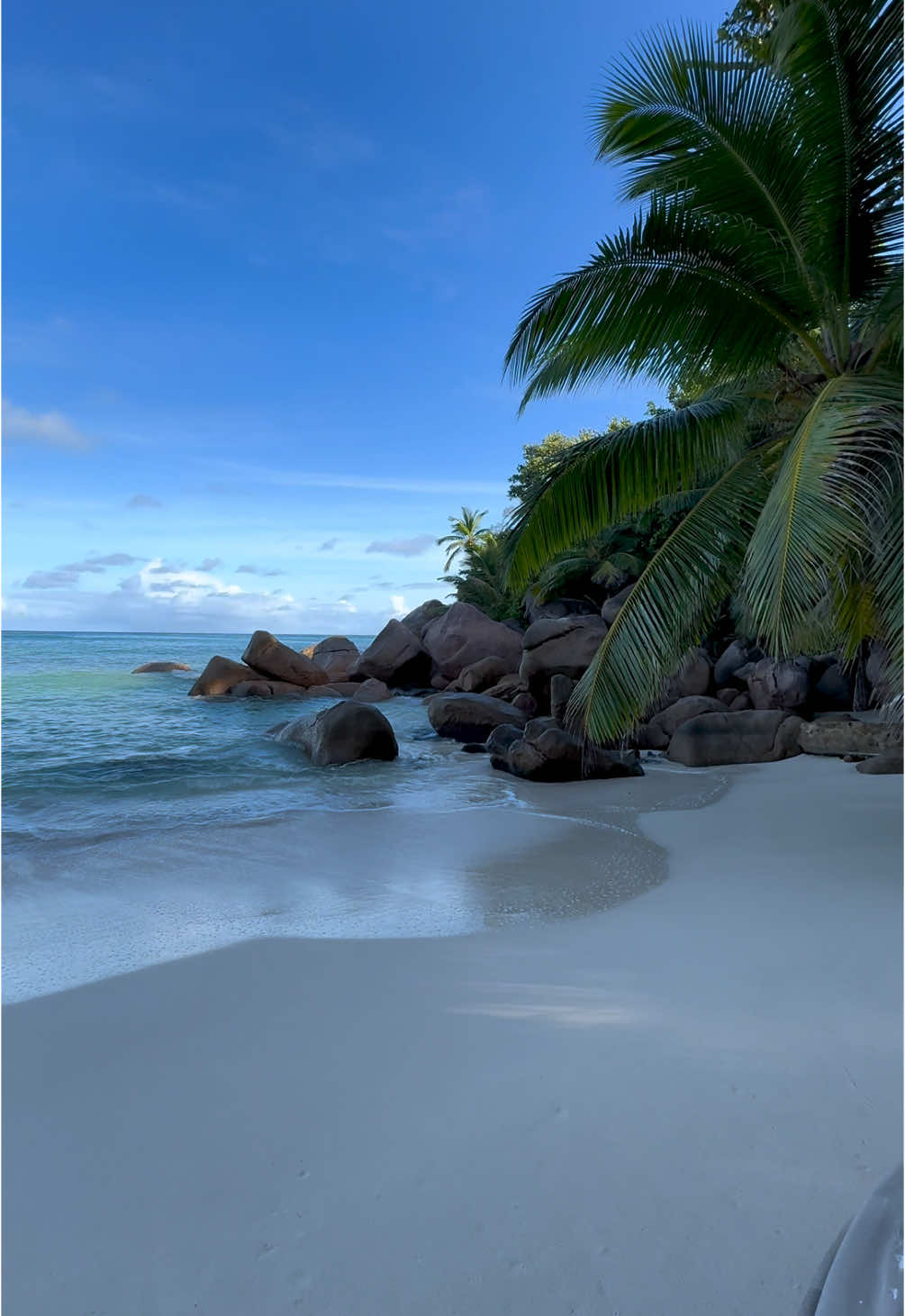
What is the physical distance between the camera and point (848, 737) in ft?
33.2

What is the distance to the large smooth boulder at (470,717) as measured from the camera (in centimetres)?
1535

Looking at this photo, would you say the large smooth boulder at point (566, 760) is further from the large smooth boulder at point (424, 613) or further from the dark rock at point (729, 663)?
the large smooth boulder at point (424, 613)

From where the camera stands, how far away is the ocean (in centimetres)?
460

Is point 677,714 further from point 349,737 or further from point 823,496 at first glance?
point 823,496

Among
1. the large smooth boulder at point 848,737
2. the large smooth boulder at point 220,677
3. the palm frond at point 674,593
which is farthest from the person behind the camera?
the large smooth boulder at point 220,677

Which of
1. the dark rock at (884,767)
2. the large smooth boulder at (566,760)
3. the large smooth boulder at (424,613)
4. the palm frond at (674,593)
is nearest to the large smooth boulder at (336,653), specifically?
the large smooth boulder at (424,613)

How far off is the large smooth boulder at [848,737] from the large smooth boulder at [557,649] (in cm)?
719

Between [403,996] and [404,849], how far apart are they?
3.29 m

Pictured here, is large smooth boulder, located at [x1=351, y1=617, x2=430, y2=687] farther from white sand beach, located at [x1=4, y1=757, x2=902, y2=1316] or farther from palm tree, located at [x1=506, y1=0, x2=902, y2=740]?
white sand beach, located at [x1=4, y1=757, x2=902, y2=1316]

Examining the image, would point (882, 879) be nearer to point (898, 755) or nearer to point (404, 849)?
point (404, 849)

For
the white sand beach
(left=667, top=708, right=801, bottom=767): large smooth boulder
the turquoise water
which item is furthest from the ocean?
(left=667, top=708, right=801, bottom=767): large smooth boulder

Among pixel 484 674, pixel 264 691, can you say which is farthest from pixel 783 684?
pixel 264 691

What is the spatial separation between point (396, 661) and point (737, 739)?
16.6 metres

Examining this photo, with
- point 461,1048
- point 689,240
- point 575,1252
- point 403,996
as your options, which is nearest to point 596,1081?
point 461,1048
